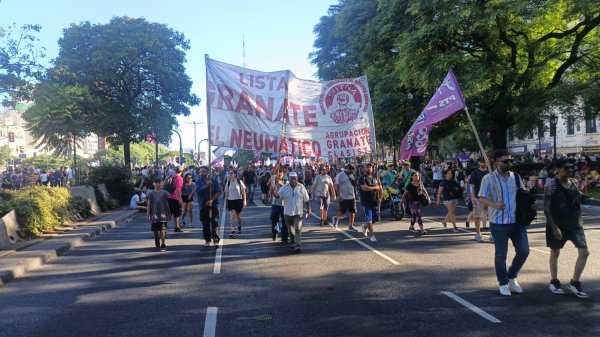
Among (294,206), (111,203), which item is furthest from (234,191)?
(111,203)

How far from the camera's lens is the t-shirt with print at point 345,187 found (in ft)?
40.9

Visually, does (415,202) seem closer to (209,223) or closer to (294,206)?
(294,206)

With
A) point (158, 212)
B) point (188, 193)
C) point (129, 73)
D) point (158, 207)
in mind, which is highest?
point (129, 73)

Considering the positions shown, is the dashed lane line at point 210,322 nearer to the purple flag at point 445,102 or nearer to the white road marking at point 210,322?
the white road marking at point 210,322

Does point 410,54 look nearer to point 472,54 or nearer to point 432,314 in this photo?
point 472,54

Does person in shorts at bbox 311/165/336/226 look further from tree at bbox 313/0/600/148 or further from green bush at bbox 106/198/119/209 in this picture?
green bush at bbox 106/198/119/209

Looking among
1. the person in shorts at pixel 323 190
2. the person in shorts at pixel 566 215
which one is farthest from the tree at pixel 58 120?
the person in shorts at pixel 566 215

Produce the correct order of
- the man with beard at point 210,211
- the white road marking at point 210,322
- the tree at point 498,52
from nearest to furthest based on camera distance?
the white road marking at point 210,322 < the man with beard at point 210,211 < the tree at point 498,52

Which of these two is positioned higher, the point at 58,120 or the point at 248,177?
the point at 58,120

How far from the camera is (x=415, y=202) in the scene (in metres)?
12.3

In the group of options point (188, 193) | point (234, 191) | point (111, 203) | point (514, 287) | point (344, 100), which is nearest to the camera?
point (514, 287)

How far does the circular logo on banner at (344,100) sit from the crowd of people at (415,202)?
1504 millimetres

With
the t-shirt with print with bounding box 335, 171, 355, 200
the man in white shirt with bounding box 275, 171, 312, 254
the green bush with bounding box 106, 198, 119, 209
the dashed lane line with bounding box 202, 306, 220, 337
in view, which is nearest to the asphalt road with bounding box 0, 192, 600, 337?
the dashed lane line with bounding box 202, 306, 220, 337

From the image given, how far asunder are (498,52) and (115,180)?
737 inches
